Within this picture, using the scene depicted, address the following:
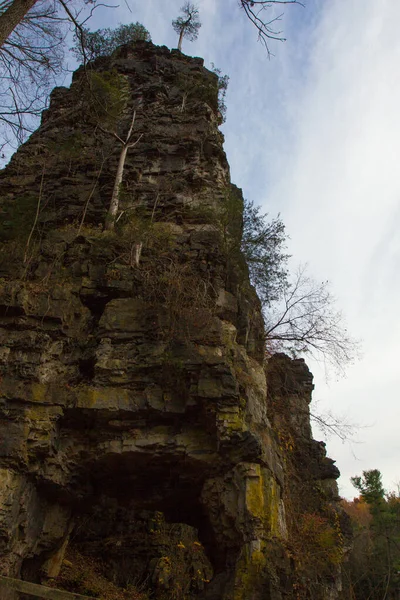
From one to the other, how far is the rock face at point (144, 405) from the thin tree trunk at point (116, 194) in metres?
0.30

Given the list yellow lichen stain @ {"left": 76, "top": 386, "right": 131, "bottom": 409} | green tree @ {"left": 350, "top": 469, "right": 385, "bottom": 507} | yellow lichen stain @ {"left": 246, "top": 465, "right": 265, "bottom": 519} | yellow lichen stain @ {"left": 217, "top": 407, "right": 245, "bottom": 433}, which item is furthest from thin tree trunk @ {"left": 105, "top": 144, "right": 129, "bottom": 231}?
green tree @ {"left": 350, "top": 469, "right": 385, "bottom": 507}

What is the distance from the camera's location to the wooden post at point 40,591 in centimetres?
529

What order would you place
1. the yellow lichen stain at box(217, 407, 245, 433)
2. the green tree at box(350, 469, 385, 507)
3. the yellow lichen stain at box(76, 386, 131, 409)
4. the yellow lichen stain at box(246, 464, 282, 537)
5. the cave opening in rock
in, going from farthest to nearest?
the green tree at box(350, 469, 385, 507), the cave opening in rock, the yellow lichen stain at box(76, 386, 131, 409), the yellow lichen stain at box(217, 407, 245, 433), the yellow lichen stain at box(246, 464, 282, 537)

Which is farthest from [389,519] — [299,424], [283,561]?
[283,561]

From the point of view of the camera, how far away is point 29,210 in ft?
42.1

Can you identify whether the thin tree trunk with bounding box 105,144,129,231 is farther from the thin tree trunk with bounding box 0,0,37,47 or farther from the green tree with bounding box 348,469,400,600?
the green tree with bounding box 348,469,400,600

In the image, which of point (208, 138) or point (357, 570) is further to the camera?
point (357, 570)

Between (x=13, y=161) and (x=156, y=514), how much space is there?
12041mm

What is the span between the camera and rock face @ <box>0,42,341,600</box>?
27.1 ft

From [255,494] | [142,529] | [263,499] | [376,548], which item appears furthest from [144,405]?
[376,548]

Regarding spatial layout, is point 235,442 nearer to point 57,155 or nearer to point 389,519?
point 57,155

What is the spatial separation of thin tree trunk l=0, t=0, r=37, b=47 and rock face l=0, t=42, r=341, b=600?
1306 millimetres

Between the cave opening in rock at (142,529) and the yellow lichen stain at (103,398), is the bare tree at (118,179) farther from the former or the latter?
the cave opening in rock at (142,529)

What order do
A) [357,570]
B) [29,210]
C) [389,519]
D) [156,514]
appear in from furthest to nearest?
1. [389,519]
2. [357,570]
3. [156,514]
4. [29,210]
